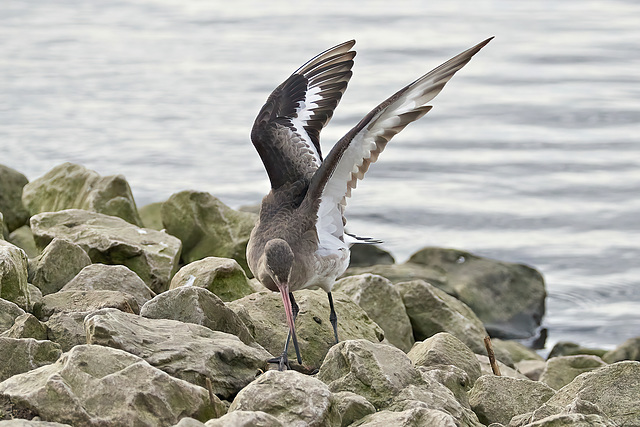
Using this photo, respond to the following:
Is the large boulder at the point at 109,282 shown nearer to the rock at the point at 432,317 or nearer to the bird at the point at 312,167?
the bird at the point at 312,167

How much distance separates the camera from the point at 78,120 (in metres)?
15.8

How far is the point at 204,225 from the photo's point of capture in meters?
8.36

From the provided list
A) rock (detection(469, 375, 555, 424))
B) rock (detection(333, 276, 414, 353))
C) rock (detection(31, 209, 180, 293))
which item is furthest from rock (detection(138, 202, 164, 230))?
rock (detection(469, 375, 555, 424))

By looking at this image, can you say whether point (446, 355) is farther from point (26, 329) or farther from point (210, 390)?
point (26, 329)

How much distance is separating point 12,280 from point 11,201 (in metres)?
4.03

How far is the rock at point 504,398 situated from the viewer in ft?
16.1

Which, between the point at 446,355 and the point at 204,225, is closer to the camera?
the point at 446,355

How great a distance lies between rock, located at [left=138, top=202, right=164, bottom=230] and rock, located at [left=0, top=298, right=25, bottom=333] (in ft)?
13.3

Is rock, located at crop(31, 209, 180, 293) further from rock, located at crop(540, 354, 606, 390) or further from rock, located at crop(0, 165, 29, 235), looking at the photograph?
rock, located at crop(540, 354, 606, 390)

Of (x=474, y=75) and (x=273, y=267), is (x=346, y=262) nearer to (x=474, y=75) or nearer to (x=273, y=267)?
(x=273, y=267)

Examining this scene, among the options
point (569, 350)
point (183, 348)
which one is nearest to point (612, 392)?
point (183, 348)

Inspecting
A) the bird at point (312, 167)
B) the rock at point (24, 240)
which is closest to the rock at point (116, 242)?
the bird at point (312, 167)

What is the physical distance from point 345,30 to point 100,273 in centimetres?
1615

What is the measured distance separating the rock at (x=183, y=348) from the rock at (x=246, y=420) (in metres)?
0.70
